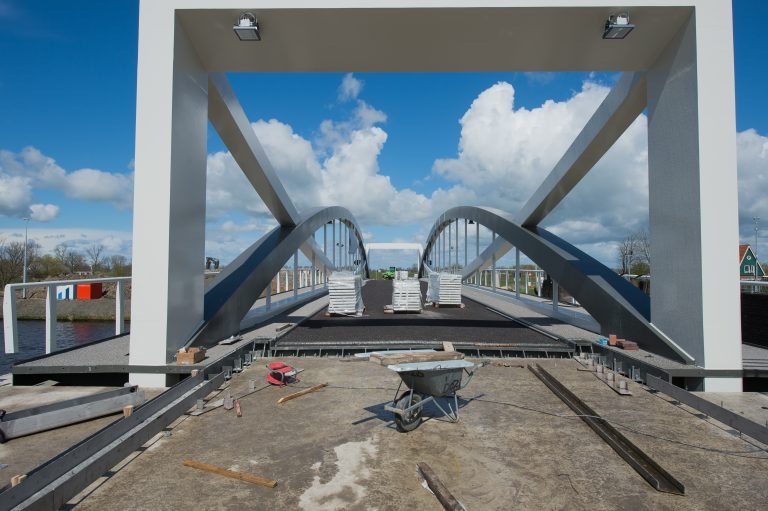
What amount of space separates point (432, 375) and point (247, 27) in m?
5.55

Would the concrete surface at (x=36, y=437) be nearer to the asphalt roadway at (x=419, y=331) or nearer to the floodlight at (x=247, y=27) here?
the asphalt roadway at (x=419, y=331)

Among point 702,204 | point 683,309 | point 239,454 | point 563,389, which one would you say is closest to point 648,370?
point 683,309

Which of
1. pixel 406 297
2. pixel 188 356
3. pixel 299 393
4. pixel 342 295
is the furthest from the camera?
pixel 406 297

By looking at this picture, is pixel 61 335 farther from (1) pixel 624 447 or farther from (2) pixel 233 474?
(1) pixel 624 447

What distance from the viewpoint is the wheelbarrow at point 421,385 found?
435cm

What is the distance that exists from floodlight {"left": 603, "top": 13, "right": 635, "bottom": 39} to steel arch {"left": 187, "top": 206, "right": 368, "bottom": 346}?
7525 mm

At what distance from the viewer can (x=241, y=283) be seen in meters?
8.71

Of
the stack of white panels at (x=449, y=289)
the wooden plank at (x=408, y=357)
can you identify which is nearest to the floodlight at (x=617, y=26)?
the wooden plank at (x=408, y=357)

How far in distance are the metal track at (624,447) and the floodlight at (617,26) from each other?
201 inches

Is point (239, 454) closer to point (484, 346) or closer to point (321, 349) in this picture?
point (321, 349)

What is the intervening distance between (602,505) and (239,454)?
2931 mm

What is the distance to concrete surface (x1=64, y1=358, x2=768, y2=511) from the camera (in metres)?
3.17

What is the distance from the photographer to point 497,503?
10.2 ft

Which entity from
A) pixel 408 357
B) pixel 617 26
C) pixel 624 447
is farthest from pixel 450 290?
pixel 624 447
